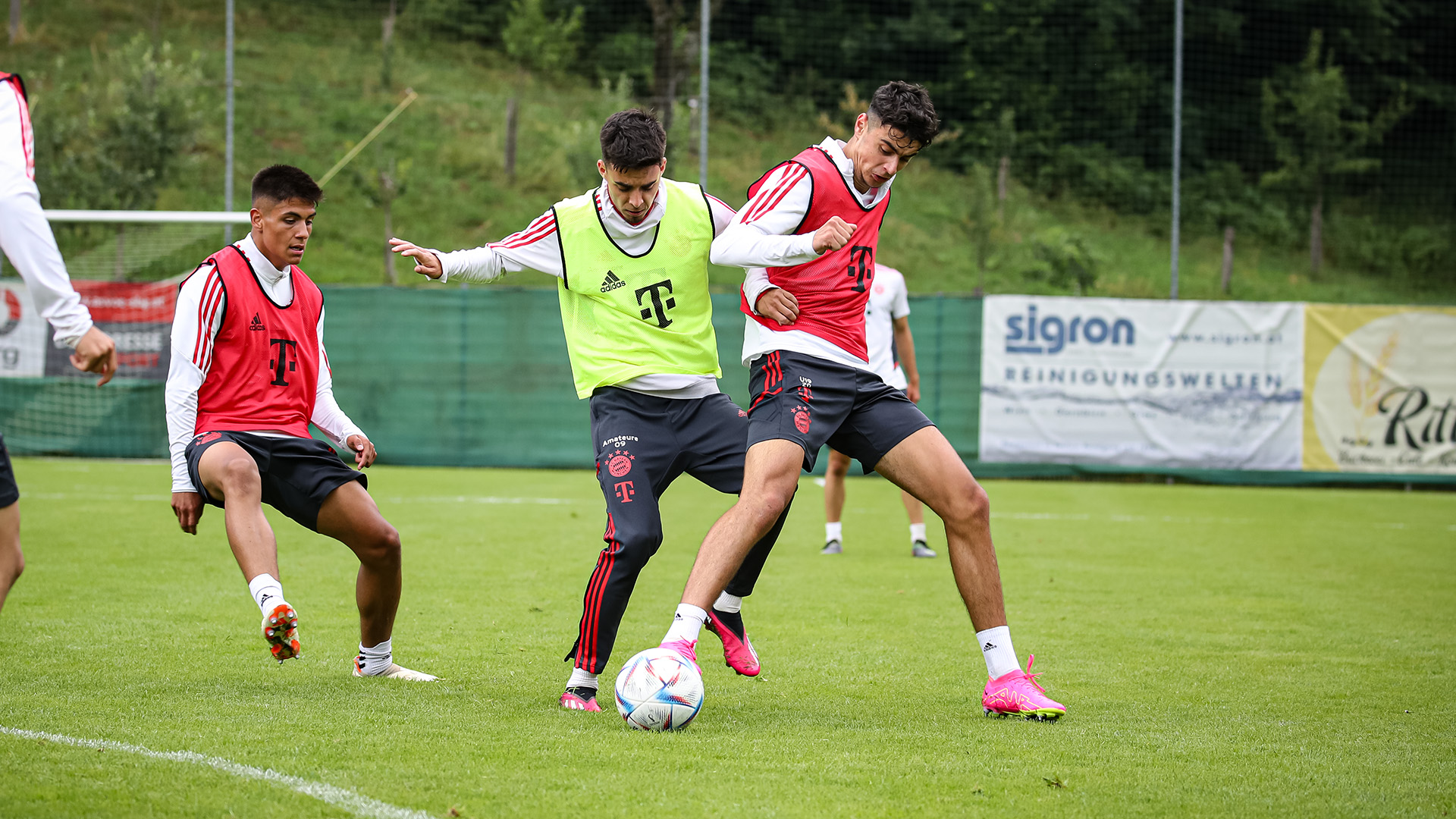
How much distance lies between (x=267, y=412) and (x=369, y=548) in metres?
0.67

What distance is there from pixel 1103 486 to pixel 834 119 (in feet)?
42.7

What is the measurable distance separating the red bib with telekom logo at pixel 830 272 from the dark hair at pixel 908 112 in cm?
28

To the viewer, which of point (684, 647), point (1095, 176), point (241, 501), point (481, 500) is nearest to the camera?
point (684, 647)

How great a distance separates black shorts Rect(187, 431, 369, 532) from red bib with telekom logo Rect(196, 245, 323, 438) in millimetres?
88

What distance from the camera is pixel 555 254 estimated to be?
16.1ft

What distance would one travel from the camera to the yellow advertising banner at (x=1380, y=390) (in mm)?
15555

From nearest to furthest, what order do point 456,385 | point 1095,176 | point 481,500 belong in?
point 481,500 → point 456,385 → point 1095,176

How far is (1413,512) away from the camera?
13273 mm

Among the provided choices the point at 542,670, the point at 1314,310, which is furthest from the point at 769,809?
the point at 1314,310

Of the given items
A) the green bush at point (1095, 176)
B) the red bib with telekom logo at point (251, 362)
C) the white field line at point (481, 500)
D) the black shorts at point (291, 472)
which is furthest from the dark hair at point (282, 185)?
the green bush at point (1095, 176)

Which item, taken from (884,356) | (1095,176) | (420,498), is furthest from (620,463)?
(1095,176)

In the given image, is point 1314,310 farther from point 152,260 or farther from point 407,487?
point 152,260

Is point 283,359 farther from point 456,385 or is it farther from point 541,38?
point 541,38

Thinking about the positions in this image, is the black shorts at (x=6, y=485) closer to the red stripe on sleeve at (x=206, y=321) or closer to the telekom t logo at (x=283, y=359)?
the red stripe on sleeve at (x=206, y=321)
